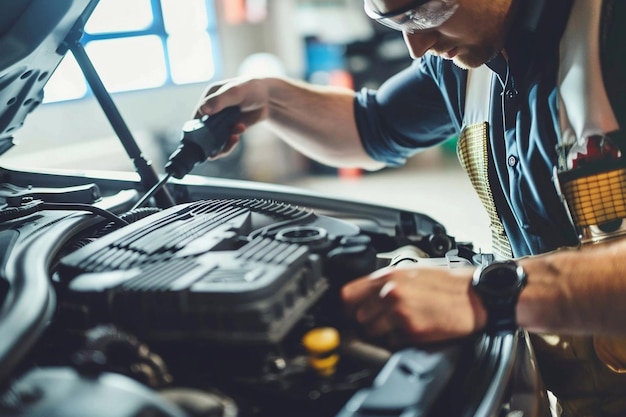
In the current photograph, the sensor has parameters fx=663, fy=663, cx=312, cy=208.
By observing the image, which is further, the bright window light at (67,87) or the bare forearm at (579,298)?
the bright window light at (67,87)

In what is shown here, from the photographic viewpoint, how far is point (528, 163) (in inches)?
41.0

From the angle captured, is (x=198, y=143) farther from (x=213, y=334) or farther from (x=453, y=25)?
(x=213, y=334)

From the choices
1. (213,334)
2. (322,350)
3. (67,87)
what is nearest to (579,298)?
(322,350)

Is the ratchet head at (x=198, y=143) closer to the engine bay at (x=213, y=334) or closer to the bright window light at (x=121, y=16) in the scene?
the engine bay at (x=213, y=334)

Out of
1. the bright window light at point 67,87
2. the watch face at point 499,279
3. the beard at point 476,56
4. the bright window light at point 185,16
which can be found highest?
the bright window light at point 185,16

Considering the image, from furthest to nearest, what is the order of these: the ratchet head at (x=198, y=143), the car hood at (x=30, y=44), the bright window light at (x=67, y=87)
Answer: the bright window light at (x=67, y=87) < the ratchet head at (x=198, y=143) < the car hood at (x=30, y=44)

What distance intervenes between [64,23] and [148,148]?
349 centimetres

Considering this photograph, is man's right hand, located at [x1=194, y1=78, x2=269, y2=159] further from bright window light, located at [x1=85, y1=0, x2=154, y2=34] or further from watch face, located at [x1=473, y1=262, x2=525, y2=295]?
bright window light, located at [x1=85, y1=0, x2=154, y2=34]

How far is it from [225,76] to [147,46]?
709 millimetres

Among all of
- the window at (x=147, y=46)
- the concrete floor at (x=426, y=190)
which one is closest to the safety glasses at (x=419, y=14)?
the concrete floor at (x=426, y=190)

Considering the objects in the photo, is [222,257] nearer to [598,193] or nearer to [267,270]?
[267,270]

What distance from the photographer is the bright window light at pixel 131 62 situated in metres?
4.22

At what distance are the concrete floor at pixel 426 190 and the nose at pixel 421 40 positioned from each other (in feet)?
7.15

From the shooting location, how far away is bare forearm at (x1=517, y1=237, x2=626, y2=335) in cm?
76
